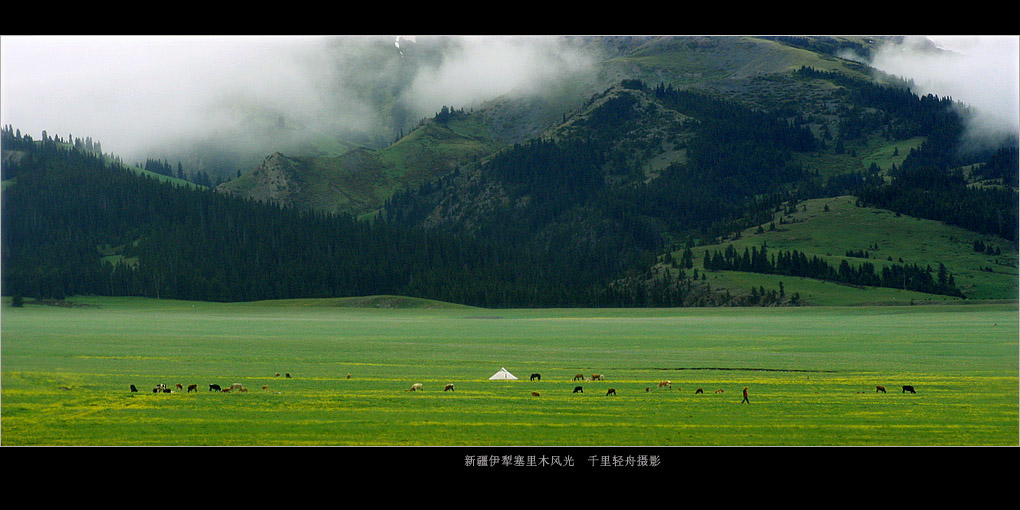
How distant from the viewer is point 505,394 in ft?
121

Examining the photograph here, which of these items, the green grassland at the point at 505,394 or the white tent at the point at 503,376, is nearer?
the green grassland at the point at 505,394

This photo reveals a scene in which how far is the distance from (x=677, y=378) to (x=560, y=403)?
1172 centimetres

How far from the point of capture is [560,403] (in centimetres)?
3472

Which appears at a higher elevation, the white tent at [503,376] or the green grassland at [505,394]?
the white tent at [503,376]

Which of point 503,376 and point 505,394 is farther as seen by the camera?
point 503,376

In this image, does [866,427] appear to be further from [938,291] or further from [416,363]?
[938,291]

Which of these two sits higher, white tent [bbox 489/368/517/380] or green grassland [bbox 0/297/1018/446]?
white tent [bbox 489/368/517/380]

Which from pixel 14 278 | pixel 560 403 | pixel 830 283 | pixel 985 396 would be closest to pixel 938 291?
pixel 830 283

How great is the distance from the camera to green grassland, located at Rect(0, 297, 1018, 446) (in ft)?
97.1

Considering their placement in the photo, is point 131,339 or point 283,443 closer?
point 283,443

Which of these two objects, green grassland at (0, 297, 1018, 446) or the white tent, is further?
the white tent

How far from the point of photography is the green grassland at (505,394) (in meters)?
29.6
